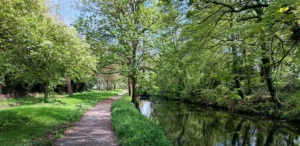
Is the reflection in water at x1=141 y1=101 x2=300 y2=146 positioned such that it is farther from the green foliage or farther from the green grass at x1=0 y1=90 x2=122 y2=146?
the green foliage

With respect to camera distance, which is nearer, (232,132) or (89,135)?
(89,135)

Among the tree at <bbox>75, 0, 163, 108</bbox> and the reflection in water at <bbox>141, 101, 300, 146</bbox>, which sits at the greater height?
the tree at <bbox>75, 0, 163, 108</bbox>

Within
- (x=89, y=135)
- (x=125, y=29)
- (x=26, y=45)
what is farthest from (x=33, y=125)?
(x=125, y=29)

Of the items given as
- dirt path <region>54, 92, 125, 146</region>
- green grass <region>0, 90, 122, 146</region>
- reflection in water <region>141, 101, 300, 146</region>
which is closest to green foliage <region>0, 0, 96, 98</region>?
green grass <region>0, 90, 122, 146</region>

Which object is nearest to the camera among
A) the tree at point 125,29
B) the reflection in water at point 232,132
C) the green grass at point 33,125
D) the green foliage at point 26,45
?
the green foliage at point 26,45

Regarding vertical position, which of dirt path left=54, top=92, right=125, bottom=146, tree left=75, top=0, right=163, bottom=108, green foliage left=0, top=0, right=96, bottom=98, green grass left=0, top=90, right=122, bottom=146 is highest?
tree left=75, top=0, right=163, bottom=108

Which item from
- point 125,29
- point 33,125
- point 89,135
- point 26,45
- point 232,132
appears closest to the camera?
point 26,45

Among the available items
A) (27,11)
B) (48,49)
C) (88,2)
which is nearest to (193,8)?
(48,49)

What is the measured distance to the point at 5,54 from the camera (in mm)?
7824

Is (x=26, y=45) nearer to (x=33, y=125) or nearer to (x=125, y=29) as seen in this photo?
(x=33, y=125)

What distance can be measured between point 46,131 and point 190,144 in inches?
280

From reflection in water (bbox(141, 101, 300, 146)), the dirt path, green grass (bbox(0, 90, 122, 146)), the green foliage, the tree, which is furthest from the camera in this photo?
the tree

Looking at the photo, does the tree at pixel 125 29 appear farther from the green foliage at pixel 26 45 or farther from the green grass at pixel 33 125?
the green foliage at pixel 26 45

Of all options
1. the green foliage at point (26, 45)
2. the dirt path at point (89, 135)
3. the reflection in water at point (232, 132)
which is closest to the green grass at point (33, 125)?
the dirt path at point (89, 135)
